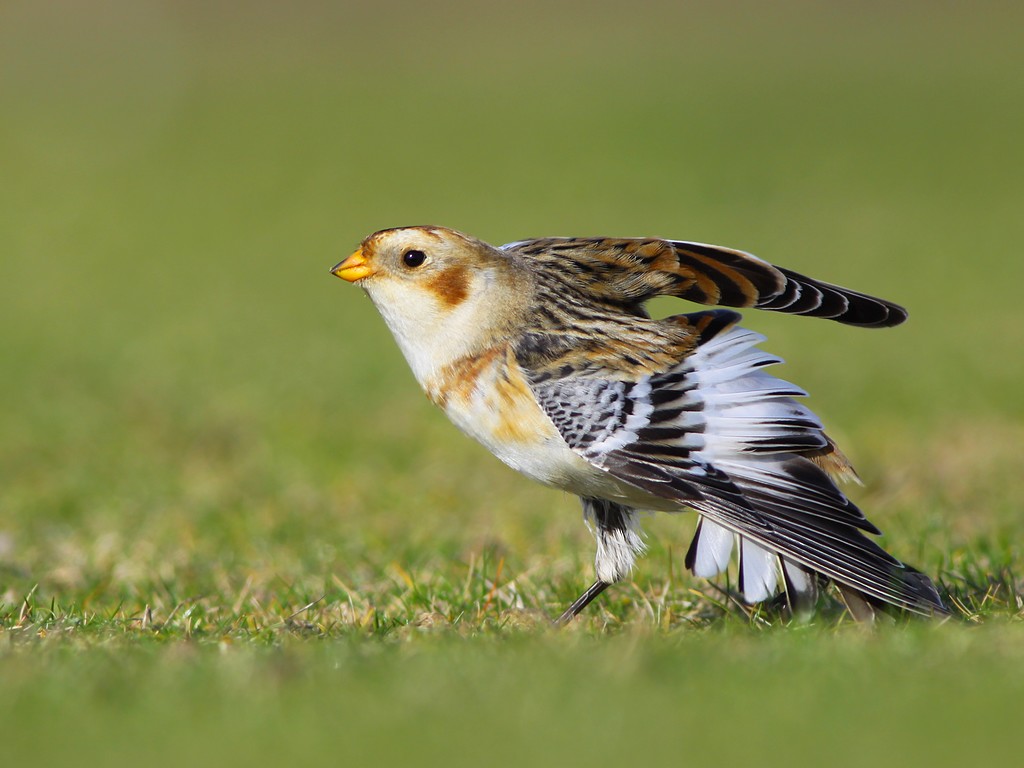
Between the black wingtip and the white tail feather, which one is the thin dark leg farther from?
the black wingtip

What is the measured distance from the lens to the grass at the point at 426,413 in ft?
13.3

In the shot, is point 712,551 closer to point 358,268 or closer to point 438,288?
point 438,288

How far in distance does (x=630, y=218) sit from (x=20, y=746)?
15.5 m

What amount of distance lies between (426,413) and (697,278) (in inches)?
204

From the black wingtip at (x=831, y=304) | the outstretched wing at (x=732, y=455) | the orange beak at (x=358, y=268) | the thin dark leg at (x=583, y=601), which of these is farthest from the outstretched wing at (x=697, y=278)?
the thin dark leg at (x=583, y=601)

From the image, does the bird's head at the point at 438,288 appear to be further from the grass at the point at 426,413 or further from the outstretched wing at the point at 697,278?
the grass at the point at 426,413

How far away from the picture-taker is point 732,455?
512cm

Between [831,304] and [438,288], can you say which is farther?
[438,288]

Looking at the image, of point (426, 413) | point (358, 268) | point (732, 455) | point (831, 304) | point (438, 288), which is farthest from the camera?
point (426, 413)

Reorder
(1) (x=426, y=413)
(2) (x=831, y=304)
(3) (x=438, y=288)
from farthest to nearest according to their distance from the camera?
(1) (x=426, y=413) < (3) (x=438, y=288) < (2) (x=831, y=304)

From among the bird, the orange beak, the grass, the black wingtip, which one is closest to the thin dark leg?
the bird

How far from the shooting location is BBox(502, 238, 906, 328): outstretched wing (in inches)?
211

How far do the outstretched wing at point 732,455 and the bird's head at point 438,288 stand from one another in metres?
0.39

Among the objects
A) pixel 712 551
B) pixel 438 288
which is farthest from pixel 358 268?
pixel 712 551
